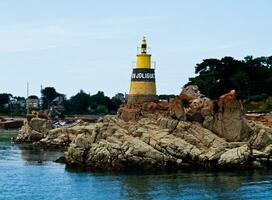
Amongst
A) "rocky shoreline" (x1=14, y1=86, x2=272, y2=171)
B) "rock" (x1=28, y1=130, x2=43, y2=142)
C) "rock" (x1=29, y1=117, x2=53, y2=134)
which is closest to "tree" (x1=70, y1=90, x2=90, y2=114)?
"rock" (x1=29, y1=117, x2=53, y2=134)

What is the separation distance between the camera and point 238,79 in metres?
94.8

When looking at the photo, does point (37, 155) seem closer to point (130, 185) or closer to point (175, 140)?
point (175, 140)

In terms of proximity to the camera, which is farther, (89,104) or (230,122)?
(89,104)

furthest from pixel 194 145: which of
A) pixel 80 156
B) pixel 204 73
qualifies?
pixel 204 73

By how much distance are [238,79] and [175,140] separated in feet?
135

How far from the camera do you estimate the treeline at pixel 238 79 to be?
96.0m

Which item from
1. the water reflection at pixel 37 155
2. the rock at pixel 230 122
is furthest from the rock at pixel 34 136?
the rock at pixel 230 122

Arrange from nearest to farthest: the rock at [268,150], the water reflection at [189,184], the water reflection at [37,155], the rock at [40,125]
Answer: the water reflection at [189,184] → the rock at [268,150] → the water reflection at [37,155] → the rock at [40,125]

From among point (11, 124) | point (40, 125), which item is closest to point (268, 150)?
point (40, 125)

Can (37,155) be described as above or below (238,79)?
below

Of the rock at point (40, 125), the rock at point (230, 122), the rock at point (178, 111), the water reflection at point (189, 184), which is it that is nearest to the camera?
the water reflection at point (189, 184)

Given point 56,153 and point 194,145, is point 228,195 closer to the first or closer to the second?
point 194,145

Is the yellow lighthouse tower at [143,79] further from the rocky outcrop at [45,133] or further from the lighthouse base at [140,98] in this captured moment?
the rocky outcrop at [45,133]

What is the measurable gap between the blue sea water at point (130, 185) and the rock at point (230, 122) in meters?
5.52
